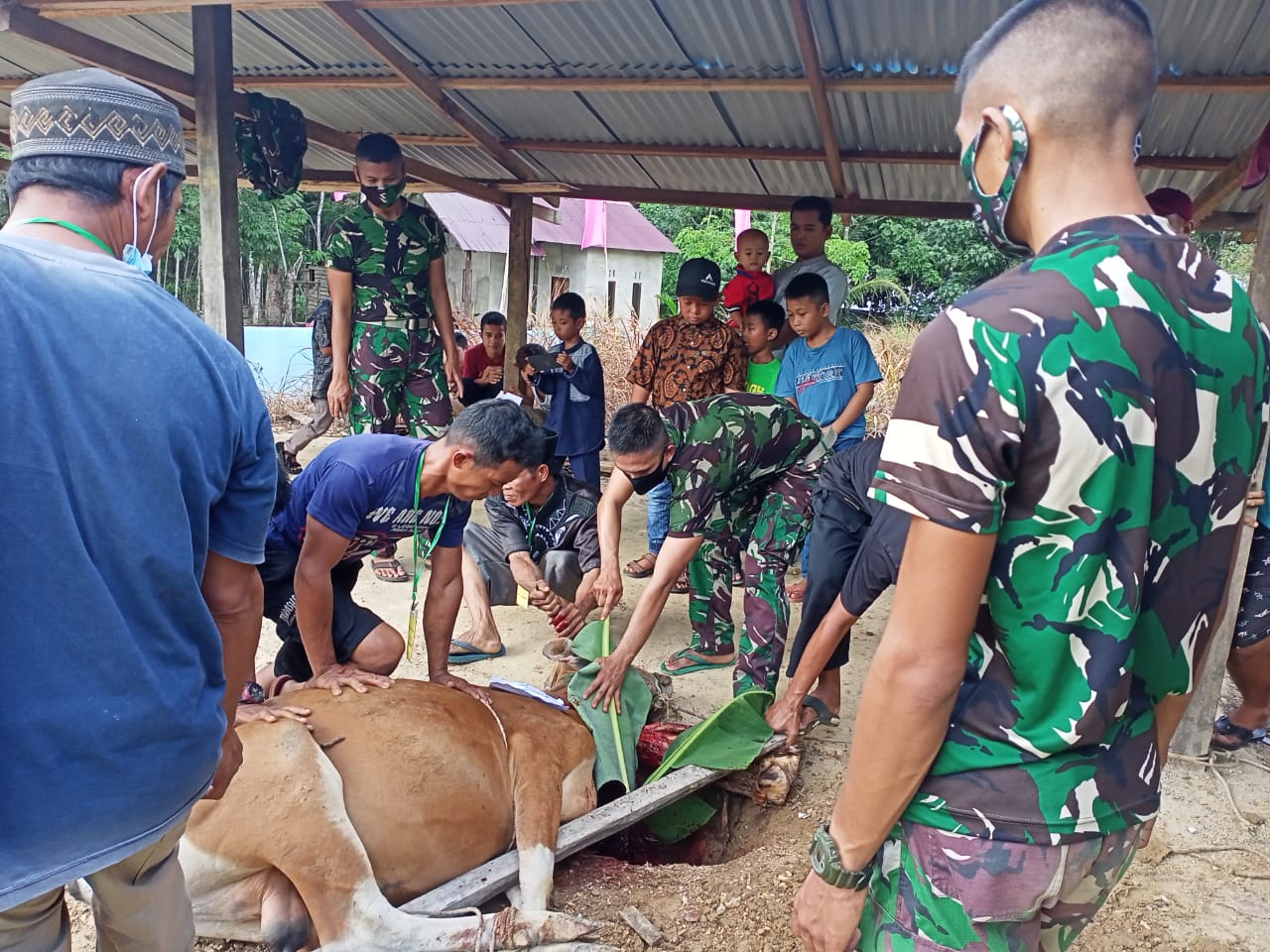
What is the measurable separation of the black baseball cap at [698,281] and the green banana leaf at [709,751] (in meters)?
3.19

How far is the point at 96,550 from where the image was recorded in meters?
1.41

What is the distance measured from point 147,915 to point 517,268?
7139 mm

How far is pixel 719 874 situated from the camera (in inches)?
115

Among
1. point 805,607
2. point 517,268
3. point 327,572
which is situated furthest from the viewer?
point 517,268

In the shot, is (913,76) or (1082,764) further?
(913,76)

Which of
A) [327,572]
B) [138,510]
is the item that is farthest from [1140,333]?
[327,572]

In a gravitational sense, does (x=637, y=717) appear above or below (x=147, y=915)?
below

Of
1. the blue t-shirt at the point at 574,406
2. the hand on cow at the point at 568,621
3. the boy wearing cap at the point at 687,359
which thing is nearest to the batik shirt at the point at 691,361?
the boy wearing cap at the point at 687,359

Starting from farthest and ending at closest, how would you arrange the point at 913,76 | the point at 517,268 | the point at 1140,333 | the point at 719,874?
1. the point at 517,268
2. the point at 913,76
3. the point at 719,874
4. the point at 1140,333

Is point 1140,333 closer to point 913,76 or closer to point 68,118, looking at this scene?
point 68,118

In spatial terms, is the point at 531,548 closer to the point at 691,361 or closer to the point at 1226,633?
the point at 691,361

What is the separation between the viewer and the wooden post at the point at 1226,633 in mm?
3514

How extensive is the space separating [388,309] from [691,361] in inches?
80.7

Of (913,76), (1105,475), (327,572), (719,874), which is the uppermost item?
(913,76)
